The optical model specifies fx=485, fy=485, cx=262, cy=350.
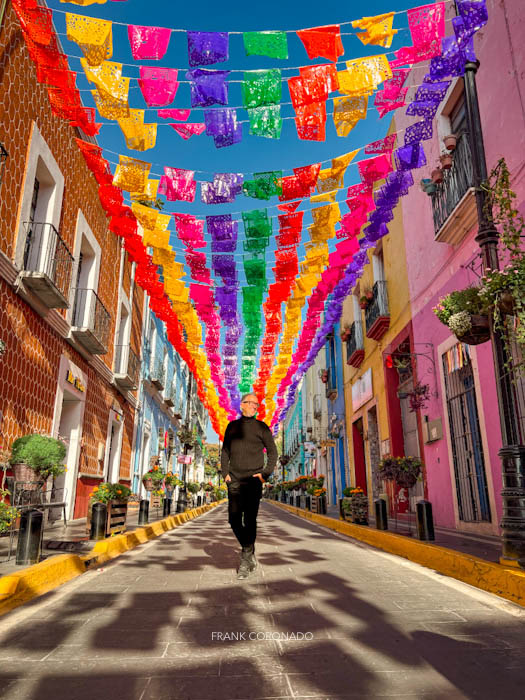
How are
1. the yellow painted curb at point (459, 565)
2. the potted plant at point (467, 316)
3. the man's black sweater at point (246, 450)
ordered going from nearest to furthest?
1. the yellow painted curb at point (459, 565)
2. the man's black sweater at point (246, 450)
3. the potted plant at point (467, 316)

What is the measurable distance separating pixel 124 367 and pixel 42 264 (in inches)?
274

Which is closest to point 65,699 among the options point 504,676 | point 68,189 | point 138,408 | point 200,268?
point 504,676

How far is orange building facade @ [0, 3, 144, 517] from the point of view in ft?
25.3

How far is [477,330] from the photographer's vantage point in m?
5.47

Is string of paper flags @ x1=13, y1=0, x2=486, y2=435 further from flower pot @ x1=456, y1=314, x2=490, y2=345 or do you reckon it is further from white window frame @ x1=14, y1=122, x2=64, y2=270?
flower pot @ x1=456, y1=314, x2=490, y2=345

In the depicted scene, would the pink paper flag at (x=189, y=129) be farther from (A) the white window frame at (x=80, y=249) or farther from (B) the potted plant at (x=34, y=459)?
(A) the white window frame at (x=80, y=249)

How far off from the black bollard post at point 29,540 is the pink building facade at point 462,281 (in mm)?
5881

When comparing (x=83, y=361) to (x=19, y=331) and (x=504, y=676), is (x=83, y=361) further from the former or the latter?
(x=504, y=676)

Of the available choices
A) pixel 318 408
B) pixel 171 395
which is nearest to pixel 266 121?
pixel 171 395

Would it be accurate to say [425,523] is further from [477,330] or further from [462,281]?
[462,281]

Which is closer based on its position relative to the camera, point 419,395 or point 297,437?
point 419,395

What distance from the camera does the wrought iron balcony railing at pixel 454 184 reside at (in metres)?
8.34

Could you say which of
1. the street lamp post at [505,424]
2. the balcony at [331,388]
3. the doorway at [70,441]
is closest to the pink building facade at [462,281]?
the street lamp post at [505,424]

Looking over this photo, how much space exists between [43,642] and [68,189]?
9.71m
